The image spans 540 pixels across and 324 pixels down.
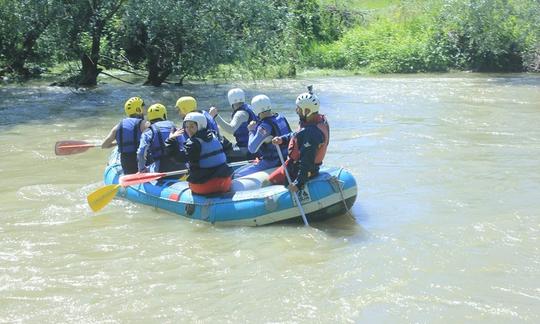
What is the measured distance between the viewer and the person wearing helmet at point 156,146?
24.6 feet

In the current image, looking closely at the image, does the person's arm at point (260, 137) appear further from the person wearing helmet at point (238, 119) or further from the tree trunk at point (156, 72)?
the tree trunk at point (156, 72)

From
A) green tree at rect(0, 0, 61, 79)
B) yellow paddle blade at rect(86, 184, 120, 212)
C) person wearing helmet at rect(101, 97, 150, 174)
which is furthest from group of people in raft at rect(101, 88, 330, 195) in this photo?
green tree at rect(0, 0, 61, 79)

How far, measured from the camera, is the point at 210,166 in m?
6.92

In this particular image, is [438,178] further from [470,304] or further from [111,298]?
[111,298]

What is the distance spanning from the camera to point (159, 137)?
7578 millimetres

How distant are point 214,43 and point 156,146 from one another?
8733 mm

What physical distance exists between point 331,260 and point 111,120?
8663 mm

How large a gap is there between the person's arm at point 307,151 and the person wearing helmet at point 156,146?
1649 millimetres

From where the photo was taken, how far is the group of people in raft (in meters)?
6.70

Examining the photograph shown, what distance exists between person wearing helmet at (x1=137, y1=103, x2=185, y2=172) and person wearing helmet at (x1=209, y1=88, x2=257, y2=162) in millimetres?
648

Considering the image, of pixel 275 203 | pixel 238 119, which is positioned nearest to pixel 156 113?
pixel 238 119

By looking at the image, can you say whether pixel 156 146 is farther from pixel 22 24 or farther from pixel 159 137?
pixel 22 24

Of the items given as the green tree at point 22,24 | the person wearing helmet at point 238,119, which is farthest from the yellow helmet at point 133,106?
the green tree at point 22,24

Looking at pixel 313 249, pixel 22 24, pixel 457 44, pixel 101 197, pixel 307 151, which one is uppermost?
pixel 22 24
